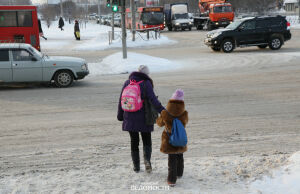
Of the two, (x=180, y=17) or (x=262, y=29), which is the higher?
(x=180, y=17)

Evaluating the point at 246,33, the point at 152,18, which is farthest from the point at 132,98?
the point at 152,18

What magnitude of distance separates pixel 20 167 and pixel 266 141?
159 inches

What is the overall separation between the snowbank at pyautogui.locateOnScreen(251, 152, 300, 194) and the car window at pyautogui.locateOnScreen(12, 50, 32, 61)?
31.7ft

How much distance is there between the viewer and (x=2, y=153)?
683 centimetres

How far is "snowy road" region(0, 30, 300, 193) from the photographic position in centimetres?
541

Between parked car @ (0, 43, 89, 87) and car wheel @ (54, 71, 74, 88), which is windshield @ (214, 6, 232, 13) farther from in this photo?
car wheel @ (54, 71, 74, 88)

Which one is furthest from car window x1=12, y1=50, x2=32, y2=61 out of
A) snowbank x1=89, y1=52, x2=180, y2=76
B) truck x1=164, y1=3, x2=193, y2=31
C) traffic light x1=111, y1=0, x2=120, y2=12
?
truck x1=164, y1=3, x2=193, y2=31

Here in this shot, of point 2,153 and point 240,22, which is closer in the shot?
point 2,153

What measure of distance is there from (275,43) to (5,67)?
51.9ft

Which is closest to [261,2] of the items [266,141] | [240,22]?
[240,22]

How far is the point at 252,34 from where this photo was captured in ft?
75.7

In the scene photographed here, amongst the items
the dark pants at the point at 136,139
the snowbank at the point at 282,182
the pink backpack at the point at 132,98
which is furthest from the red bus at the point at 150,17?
the snowbank at the point at 282,182

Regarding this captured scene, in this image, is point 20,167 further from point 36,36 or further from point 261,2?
point 261,2

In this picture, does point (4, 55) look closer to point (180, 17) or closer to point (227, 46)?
point (227, 46)
